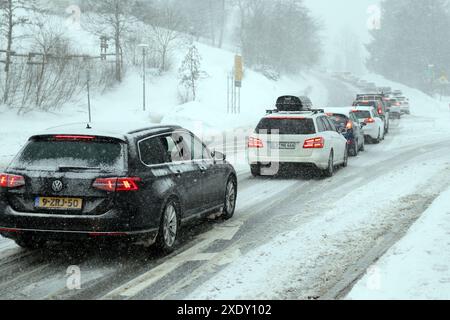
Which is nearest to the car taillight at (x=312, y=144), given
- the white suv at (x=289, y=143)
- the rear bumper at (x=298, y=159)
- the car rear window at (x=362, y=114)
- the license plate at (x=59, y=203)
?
the white suv at (x=289, y=143)

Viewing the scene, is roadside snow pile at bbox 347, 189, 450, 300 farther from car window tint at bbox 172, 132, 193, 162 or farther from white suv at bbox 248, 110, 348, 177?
white suv at bbox 248, 110, 348, 177

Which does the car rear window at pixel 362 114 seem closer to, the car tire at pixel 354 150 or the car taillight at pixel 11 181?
the car tire at pixel 354 150

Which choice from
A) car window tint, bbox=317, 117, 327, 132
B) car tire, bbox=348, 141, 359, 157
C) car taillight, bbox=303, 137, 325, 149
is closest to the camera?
car taillight, bbox=303, 137, 325, 149

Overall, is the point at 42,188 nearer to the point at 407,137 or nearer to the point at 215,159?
the point at 215,159

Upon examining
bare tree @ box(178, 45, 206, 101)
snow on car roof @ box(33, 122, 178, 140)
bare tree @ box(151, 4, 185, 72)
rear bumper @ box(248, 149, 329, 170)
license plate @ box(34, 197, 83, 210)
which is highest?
bare tree @ box(151, 4, 185, 72)

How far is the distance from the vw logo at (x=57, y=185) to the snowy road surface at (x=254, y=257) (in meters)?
0.86

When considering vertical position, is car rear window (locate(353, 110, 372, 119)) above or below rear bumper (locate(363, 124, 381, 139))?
above

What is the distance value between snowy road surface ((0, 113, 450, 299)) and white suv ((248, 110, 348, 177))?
2518 millimetres

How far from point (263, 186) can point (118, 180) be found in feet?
24.1

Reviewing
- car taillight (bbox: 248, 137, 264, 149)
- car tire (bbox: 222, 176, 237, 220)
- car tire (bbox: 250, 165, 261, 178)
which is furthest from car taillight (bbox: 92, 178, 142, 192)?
car tire (bbox: 250, 165, 261, 178)

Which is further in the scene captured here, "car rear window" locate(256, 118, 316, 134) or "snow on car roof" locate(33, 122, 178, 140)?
"car rear window" locate(256, 118, 316, 134)

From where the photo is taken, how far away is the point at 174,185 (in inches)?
307

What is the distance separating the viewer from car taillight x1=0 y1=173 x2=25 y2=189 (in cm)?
707
